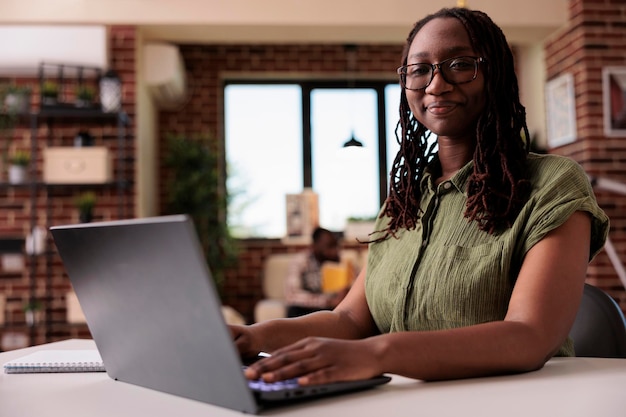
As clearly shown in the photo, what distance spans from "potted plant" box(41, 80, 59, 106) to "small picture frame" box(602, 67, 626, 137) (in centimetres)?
379

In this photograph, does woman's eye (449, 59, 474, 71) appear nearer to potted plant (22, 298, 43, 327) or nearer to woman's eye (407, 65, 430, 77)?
woman's eye (407, 65, 430, 77)

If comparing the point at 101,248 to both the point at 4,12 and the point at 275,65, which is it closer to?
the point at 4,12

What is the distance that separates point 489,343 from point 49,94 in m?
4.65

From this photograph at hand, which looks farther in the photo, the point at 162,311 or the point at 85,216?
the point at 85,216

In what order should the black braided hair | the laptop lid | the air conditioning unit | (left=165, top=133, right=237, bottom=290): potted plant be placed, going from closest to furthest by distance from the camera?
the laptop lid < the black braided hair < the air conditioning unit < (left=165, top=133, right=237, bottom=290): potted plant

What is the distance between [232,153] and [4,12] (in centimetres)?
260

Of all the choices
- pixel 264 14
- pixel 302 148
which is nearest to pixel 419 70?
pixel 264 14

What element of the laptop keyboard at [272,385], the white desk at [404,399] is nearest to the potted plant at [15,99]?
the white desk at [404,399]

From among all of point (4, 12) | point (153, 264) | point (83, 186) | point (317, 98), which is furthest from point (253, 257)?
point (153, 264)

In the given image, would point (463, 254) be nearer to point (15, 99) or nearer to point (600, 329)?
point (600, 329)

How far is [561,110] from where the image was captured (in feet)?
18.2

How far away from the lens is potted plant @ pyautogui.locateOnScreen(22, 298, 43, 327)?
4974 millimetres

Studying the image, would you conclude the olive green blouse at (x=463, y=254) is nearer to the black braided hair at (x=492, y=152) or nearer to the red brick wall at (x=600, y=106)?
the black braided hair at (x=492, y=152)

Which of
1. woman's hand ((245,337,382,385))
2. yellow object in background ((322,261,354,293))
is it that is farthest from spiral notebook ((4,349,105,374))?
yellow object in background ((322,261,354,293))
